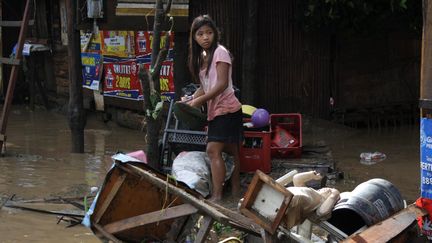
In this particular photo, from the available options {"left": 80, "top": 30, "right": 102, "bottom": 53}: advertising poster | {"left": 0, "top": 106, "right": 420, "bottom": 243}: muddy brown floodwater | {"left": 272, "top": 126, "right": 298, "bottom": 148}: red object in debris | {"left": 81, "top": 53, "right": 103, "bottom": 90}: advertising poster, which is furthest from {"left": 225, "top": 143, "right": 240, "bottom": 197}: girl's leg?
{"left": 80, "top": 30, "right": 102, "bottom": 53}: advertising poster

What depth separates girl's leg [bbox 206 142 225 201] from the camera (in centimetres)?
618

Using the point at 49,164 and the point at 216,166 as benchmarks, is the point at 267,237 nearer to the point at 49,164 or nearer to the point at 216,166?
the point at 216,166

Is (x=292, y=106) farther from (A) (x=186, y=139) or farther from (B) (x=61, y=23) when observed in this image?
(B) (x=61, y=23)

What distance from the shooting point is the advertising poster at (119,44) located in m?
11.8

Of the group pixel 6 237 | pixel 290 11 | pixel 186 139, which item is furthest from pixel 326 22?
pixel 6 237

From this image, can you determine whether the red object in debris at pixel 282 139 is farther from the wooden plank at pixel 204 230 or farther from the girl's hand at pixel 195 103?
the wooden plank at pixel 204 230

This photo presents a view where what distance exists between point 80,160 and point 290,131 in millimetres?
2785

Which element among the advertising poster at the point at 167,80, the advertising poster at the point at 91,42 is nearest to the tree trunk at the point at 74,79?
the advertising poster at the point at 167,80

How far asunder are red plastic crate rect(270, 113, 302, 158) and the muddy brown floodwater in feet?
2.12

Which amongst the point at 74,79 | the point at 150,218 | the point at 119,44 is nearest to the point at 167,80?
the point at 119,44

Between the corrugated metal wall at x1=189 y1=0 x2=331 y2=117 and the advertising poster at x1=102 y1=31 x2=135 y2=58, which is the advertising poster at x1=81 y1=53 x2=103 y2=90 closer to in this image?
the advertising poster at x1=102 y1=31 x2=135 y2=58

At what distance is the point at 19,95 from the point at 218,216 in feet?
41.0

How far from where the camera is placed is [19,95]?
15.3 meters

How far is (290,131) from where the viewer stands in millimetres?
7902
